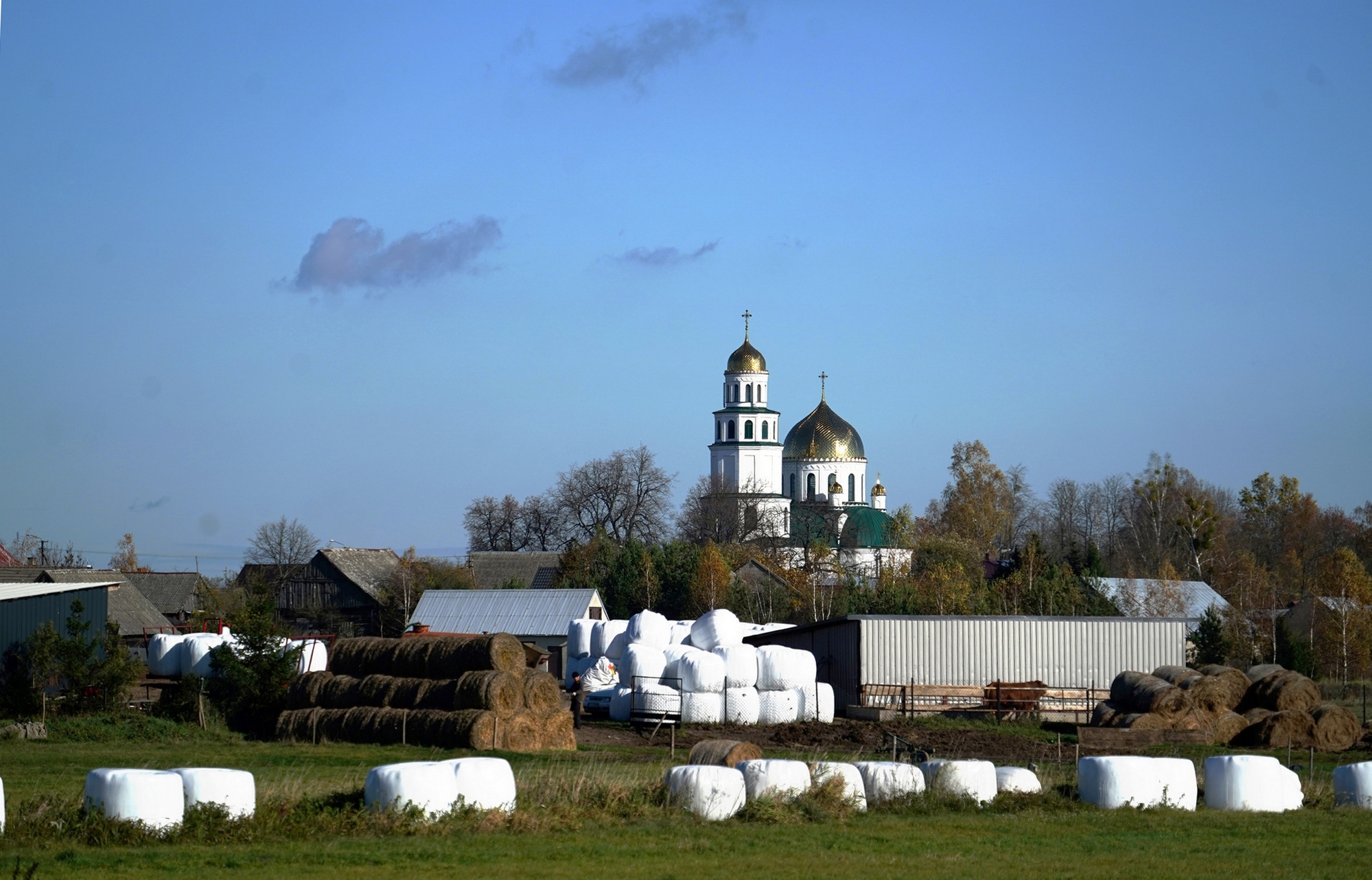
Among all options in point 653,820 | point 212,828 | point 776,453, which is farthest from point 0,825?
point 776,453

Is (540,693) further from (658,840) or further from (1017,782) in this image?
(658,840)

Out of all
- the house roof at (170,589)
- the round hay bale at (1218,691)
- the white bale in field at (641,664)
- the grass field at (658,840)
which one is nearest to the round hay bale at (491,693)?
the grass field at (658,840)

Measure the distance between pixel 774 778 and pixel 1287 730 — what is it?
1491cm

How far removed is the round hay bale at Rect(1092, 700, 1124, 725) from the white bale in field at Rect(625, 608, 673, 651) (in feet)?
39.1

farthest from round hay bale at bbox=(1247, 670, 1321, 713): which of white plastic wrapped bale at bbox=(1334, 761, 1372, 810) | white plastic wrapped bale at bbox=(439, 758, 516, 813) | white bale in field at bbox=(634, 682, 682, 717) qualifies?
white plastic wrapped bale at bbox=(439, 758, 516, 813)

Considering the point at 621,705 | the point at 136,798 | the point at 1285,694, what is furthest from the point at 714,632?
the point at 136,798

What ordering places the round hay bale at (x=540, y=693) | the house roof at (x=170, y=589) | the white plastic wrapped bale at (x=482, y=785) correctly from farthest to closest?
the house roof at (x=170, y=589)
the round hay bale at (x=540, y=693)
the white plastic wrapped bale at (x=482, y=785)

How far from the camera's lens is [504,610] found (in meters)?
58.2

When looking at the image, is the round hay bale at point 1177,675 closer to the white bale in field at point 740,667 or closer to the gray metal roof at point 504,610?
the white bale in field at point 740,667

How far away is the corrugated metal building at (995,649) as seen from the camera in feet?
120

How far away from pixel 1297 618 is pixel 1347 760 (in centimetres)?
5125

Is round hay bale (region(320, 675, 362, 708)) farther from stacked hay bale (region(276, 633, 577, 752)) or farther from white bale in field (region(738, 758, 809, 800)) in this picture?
white bale in field (region(738, 758, 809, 800))

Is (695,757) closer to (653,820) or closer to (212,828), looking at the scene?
(653,820)

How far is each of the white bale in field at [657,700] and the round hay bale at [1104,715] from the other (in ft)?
27.2
